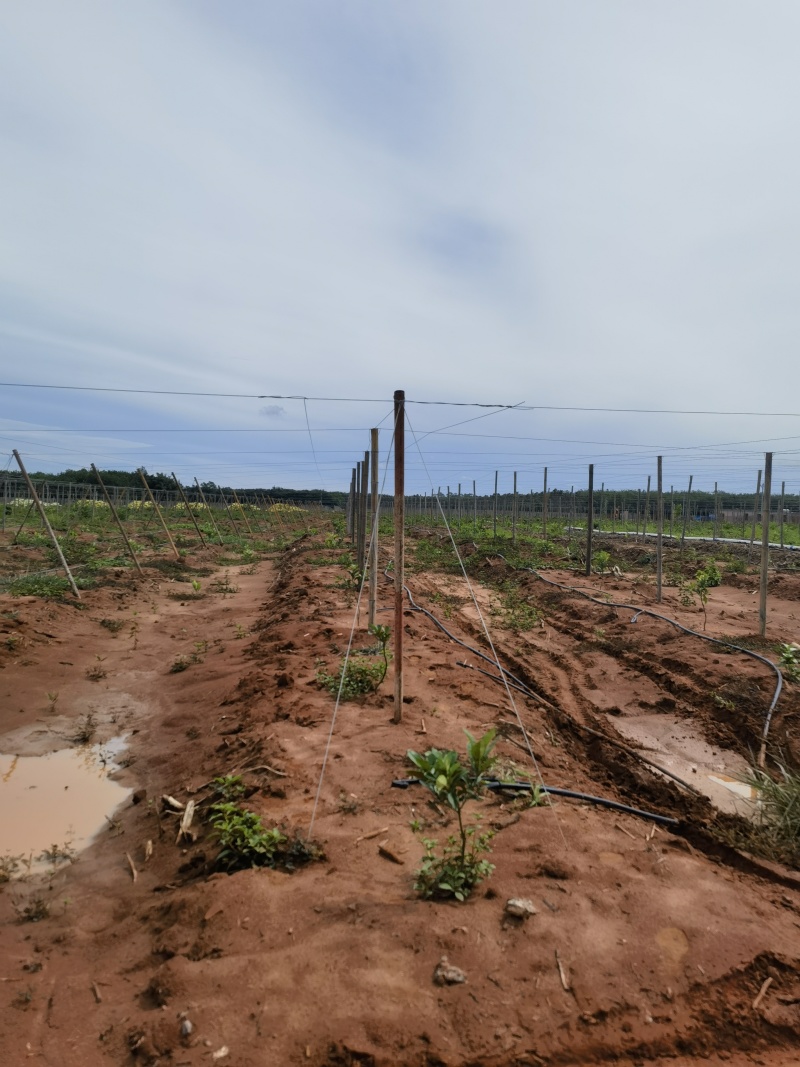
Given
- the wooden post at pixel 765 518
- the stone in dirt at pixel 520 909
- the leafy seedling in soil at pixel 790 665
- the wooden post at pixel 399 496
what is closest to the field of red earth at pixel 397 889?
the stone in dirt at pixel 520 909

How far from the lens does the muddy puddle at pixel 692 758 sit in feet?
16.3

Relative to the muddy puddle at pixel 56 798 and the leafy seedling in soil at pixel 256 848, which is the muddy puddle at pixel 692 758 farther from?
the muddy puddle at pixel 56 798

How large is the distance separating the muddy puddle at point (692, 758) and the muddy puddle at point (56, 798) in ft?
14.8

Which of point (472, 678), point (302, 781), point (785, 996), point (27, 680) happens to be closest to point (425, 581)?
point (472, 678)

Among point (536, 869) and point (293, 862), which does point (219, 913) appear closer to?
point (293, 862)

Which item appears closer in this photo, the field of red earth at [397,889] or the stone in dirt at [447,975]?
the field of red earth at [397,889]

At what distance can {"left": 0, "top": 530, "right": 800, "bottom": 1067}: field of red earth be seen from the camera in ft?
7.91

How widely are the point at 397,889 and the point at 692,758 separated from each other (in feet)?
12.1

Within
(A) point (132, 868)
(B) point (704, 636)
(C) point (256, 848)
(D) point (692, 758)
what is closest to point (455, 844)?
(C) point (256, 848)

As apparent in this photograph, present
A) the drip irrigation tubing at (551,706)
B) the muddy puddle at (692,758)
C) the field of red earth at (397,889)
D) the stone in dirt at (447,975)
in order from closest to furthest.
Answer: the field of red earth at (397,889)
the stone in dirt at (447,975)
the muddy puddle at (692,758)
the drip irrigation tubing at (551,706)

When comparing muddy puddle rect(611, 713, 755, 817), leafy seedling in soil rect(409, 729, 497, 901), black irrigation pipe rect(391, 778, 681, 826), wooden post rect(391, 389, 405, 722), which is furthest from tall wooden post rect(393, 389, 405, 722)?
muddy puddle rect(611, 713, 755, 817)

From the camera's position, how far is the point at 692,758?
18.8 feet

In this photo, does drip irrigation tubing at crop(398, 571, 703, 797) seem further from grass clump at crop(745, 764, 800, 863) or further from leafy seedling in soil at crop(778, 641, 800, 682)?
leafy seedling in soil at crop(778, 641, 800, 682)

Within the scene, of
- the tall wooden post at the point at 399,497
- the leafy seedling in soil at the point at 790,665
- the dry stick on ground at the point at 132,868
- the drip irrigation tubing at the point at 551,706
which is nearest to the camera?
the dry stick on ground at the point at 132,868
